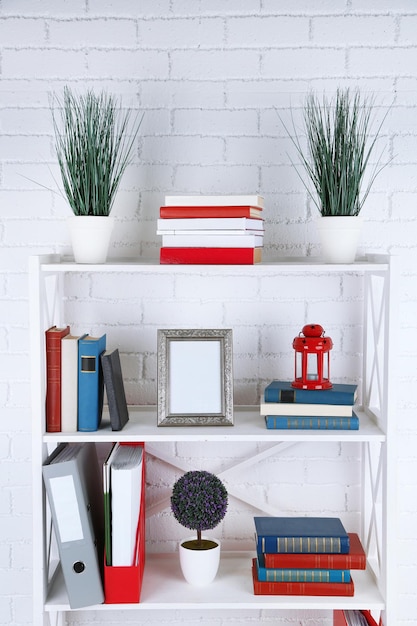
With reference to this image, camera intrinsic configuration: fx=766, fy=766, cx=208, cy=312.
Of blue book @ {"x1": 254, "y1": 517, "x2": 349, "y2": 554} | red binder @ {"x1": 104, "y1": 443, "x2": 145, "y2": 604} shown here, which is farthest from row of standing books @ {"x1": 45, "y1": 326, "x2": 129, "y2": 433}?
blue book @ {"x1": 254, "y1": 517, "x2": 349, "y2": 554}

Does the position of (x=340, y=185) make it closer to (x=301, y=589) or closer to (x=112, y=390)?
(x=112, y=390)

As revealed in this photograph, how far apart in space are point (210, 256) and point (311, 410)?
1.42 ft

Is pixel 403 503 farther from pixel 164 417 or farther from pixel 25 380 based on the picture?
pixel 25 380

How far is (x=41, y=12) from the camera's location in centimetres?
199

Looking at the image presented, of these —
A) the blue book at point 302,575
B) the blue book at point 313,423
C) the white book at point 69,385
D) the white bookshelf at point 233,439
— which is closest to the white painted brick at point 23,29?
the white bookshelf at point 233,439

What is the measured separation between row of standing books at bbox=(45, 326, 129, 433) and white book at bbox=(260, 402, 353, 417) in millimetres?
356

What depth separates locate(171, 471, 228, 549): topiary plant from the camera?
1815mm

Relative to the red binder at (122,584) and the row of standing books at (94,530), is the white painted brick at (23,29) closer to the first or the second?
the row of standing books at (94,530)

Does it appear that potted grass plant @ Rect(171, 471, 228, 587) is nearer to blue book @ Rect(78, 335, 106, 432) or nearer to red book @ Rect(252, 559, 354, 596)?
red book @ Rect(252, 559, 354, 596)

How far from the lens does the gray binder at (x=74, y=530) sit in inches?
68.2

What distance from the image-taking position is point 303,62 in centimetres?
200

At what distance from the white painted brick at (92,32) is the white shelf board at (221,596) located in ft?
4.50

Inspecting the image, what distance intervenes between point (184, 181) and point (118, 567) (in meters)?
0.98

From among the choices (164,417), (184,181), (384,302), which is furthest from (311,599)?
(184,181)
